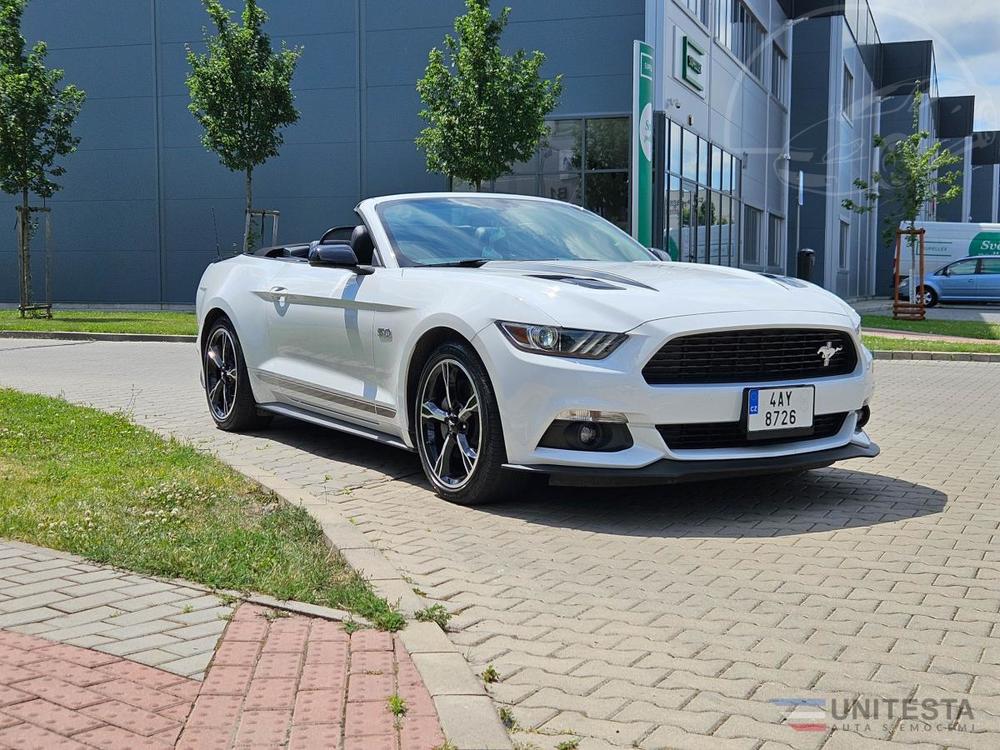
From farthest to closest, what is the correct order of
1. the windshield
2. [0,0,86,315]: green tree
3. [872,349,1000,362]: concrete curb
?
[0,0,86,315]: green tree, [872,349,1000,362]: concrete curb, the windshield

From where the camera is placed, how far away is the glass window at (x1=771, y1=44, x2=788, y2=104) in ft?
136

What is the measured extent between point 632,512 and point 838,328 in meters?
1.40

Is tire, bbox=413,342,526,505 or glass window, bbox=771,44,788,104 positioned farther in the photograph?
glass window, bbox=771,44,788,104

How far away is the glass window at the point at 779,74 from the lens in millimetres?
41344

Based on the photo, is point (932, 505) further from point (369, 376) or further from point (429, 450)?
point (369, 376)

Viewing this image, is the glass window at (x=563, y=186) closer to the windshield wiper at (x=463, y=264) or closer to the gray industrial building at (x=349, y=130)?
the gray industrial building at (x=349, y=130)

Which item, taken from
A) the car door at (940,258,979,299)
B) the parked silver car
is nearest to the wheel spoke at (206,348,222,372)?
the parked silver car

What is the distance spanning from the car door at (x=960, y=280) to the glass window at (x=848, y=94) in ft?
35.9

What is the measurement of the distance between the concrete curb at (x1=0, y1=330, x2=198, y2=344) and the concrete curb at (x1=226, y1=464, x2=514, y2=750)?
47.7 ft

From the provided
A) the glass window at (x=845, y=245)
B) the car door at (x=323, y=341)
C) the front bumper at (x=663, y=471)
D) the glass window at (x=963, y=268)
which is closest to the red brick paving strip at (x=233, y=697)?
the front bumper at (x=663, y=471)

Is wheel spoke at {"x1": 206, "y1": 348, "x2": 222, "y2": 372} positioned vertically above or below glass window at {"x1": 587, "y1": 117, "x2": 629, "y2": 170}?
below

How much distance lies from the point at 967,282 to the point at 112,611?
131 feet

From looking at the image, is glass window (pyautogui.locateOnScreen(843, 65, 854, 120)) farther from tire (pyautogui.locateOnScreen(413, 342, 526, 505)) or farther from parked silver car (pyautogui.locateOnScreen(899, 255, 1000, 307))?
tire (pyautogui.locateOnScreen(413, 342, 526, 505))

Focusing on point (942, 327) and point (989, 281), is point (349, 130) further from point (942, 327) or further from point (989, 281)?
point (989, 281)
